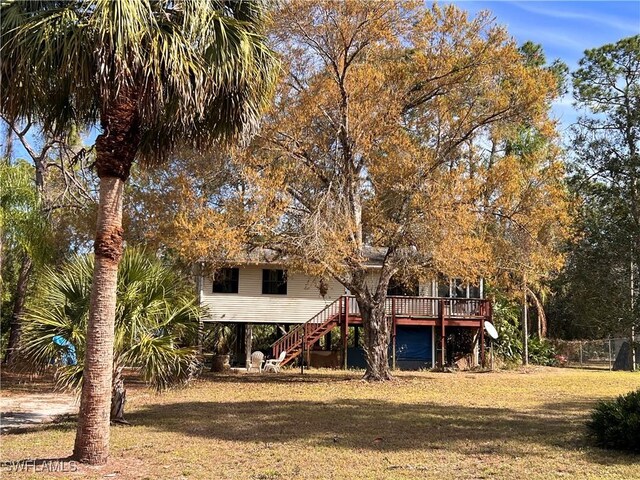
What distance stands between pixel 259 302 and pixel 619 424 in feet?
66.1

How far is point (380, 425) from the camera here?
11992 mm

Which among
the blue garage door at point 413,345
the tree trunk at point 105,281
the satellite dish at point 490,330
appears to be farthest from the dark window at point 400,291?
the tree trunk at point 105,281

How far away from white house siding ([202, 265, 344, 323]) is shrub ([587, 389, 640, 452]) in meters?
18.8

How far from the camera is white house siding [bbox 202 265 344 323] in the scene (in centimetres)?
2789

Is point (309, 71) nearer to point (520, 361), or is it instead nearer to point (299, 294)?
point (299, 294)

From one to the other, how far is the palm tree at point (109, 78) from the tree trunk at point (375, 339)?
41.5 feet

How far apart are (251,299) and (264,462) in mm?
19571

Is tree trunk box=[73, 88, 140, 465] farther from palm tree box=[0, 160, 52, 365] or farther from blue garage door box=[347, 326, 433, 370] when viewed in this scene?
blue garage door box=[347, 326, 433, 370]

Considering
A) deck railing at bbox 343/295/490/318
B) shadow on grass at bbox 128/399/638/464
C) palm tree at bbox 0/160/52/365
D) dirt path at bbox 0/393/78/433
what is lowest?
dirt path at bbox 0/393/78/433

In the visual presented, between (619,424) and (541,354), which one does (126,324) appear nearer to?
(619,424)

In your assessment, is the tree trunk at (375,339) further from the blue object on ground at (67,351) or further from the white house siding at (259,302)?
the blue object on ground at (67,351)

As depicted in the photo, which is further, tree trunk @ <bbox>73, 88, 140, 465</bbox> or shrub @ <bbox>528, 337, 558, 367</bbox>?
shrub @ <bbox>528, 337, 558, 367</bbox>

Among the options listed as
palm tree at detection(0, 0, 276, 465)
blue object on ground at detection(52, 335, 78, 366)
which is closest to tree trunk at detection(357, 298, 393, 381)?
blue object on ground at detection(52, 335, 78, 366)

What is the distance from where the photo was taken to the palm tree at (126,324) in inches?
408
